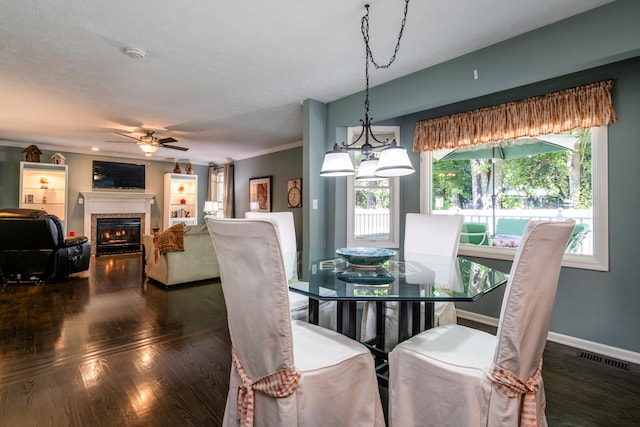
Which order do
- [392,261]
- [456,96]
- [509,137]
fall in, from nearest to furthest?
[392,261]
[456,96]
[509,137]

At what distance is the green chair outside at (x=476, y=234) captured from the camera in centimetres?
341

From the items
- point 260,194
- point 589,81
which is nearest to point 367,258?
point 589,81

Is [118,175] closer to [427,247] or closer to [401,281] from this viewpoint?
[427,247]

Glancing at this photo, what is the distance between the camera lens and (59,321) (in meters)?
3.10

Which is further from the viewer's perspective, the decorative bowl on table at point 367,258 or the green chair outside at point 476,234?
the green chair outside at point 476,234

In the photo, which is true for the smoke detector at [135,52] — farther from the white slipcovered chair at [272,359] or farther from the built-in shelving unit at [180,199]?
the built-in shelving unit at [180,199]

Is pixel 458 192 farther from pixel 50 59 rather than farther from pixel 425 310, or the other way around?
pixel 50 59

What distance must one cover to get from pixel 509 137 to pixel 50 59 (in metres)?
4.33

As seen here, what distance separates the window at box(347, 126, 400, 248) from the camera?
3.87 meters

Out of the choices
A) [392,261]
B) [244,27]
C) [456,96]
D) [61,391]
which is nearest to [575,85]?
[456,96]

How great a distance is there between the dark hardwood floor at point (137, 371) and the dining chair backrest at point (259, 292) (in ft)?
2.71

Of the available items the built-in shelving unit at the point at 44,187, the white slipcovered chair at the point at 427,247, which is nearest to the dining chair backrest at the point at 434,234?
the white slipcovered chair at the point at 427,247

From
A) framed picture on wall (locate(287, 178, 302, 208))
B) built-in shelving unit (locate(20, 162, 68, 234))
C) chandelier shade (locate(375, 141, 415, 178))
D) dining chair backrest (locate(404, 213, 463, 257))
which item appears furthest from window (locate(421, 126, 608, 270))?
built-in shelving unit (locate(20, 162, 68, 234))

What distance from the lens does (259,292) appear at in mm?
1186
